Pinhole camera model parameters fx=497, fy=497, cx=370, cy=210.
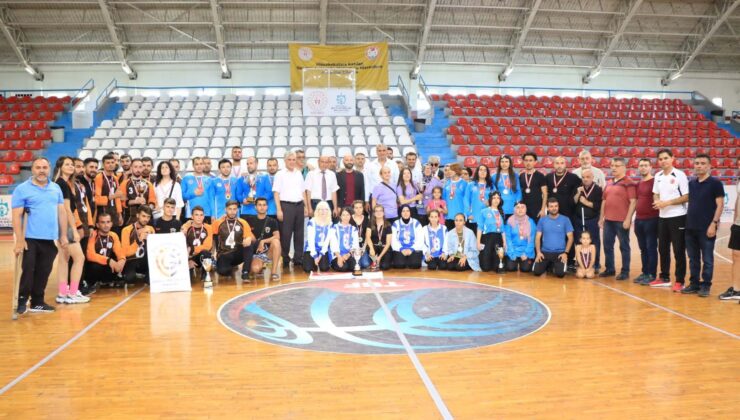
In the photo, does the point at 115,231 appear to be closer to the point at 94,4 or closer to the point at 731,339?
the point at 731,339

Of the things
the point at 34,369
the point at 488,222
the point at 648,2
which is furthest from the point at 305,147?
the point at 648,2

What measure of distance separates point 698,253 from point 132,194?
25.2ft

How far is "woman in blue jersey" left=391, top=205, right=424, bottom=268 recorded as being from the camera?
8102 millimetres

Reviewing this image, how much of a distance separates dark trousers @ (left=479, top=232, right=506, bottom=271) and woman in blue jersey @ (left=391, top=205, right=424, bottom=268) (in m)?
1.01

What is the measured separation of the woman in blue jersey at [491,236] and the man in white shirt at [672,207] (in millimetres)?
2191

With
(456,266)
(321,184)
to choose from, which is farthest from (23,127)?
(456,266)

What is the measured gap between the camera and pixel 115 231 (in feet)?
22.6

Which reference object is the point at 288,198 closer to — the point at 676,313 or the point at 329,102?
the point at 676,313

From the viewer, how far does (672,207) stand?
21.3 feet

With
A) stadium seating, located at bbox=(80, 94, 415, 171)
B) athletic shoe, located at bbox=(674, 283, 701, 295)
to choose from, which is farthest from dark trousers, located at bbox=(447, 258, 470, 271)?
stadium seating, located at bbox=(80, 94, 415, 171)

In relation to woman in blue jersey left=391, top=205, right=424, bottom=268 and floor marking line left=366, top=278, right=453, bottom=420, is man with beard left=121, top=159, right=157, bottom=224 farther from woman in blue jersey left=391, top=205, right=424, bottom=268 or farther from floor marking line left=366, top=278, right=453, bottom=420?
floor marking line left=366, top=278, right=453, bottom=420

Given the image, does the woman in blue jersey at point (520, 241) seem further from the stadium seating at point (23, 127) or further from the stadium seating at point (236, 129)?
the stadium seating at point (23, 127)

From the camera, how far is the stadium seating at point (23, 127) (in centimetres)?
1576

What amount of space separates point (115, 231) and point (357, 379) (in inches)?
192
